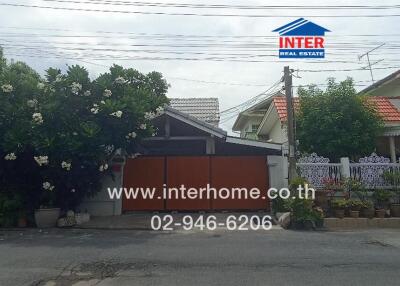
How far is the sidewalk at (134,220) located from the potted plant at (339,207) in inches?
72.3

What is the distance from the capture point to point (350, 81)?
15.9 meters

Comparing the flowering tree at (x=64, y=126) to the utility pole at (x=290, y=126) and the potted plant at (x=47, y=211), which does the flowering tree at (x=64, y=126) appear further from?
the utility pole at (x=290, y=126)

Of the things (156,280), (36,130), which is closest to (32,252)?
(156,280)

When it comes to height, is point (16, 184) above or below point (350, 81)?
below

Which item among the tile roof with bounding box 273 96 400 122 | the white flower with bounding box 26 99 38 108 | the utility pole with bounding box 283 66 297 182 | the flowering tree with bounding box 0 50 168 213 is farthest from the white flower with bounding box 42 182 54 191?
the tile roof with bounding box 273 96 400 122

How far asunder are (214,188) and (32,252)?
7003mm

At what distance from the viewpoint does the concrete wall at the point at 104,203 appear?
13602 millimetres

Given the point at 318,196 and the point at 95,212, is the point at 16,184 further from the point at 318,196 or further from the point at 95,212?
the point at 318,196

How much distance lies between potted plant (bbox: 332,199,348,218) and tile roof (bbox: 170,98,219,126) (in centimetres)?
866

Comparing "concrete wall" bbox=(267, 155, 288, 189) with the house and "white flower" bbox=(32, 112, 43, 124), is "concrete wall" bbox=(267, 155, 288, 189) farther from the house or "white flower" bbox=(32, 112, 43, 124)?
"white flower" bbox=(32, 112, 43, 124)

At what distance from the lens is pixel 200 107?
21.7 m

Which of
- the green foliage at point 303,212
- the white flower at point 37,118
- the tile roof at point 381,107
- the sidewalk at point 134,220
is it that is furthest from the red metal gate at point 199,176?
the tile roof at point 381,107

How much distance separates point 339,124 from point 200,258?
31.1 feet

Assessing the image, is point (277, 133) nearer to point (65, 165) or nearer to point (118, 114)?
point (118, 114)
